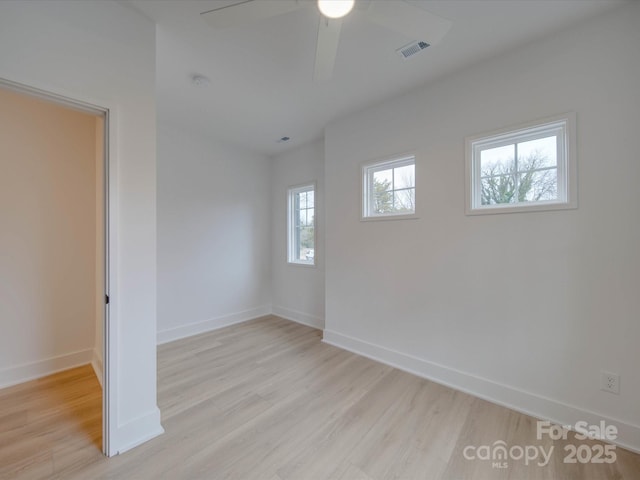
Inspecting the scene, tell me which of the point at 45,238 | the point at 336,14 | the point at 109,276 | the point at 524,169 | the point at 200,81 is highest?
the point at 200,81

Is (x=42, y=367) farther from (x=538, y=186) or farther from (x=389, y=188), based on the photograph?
(x=538, y=186)

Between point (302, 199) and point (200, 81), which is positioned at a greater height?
point (200, 81)

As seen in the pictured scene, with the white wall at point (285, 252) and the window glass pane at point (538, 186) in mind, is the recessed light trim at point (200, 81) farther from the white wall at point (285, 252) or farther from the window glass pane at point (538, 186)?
the window glass pane at point (538, 186)

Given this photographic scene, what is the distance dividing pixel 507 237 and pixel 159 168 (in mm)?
3846

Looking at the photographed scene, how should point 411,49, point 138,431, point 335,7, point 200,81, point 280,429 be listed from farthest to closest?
point 200,81
point 411,49
point 280,429
point 138,431
point 335,7

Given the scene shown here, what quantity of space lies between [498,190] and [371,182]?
1263 mm

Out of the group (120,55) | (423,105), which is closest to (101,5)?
(120,55)

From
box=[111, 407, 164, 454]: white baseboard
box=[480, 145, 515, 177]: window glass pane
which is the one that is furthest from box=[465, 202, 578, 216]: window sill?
box=[111, 407, 164, 454]: white baseboard

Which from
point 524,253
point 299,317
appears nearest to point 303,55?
point 524,253

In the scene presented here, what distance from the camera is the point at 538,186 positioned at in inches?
77.8

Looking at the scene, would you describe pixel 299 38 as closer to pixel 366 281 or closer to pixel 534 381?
pixel 366 281

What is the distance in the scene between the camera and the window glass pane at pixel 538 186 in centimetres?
192

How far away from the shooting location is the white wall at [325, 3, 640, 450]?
1.66 m

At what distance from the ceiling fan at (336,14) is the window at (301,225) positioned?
2725 millimetres
